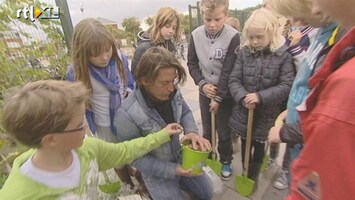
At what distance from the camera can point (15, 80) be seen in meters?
2.13

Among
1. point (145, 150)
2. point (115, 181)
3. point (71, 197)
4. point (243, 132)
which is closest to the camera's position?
point (71, 197)

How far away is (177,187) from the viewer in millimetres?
1759

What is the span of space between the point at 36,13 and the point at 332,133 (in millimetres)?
2297

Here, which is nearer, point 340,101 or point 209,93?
point 340,101

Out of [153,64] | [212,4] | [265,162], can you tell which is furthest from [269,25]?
[265,162]

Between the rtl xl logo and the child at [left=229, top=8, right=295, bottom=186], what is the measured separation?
1.65 metres

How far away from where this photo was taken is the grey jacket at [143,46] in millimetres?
2383

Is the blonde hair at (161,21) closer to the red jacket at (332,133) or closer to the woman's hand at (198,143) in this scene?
the woman's hand at (198,143)

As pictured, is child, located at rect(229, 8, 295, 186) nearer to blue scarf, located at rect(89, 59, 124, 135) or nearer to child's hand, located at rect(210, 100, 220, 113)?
child's hand, located at rect(210, 100, 220, 113)

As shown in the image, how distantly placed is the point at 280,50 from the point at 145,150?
1247mm

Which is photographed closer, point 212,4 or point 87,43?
point 87,43

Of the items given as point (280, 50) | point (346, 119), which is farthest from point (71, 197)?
point (280, 50)

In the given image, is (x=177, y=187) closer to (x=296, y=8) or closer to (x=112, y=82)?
(x=112, y=82)

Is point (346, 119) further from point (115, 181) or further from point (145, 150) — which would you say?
point (115, 181)
